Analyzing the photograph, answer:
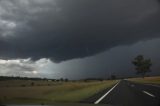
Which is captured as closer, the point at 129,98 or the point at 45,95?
the point at 129,98

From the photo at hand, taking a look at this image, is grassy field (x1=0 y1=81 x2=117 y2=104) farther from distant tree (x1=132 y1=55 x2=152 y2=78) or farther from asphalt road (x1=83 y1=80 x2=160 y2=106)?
distant tree (x1=132 y1=55 x2=152 y2=78)

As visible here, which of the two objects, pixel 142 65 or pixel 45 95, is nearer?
pixel 45 95

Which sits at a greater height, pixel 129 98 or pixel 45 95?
pixel 45 95

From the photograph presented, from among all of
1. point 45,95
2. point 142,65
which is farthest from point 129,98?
point 142,65

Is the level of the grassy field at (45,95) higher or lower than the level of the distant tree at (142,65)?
lower

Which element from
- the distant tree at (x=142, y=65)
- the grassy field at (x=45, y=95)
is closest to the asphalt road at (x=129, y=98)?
the grassy field at (x=45, y=95)

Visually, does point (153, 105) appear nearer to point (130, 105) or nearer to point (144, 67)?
point (130, 105)

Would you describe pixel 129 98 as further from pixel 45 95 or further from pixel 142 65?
pixel 142 65

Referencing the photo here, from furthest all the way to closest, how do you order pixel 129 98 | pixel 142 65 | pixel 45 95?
1. pixel 142 65
2. pixel 45 95
3. pixel 129 98

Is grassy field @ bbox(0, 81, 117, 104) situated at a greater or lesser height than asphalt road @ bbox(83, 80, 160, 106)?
greater

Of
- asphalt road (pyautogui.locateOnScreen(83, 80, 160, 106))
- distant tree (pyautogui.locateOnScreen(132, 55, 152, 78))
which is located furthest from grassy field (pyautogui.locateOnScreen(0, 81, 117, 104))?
distant tree (pyautogui.locateOnScreen(132, 55, 152, 78))

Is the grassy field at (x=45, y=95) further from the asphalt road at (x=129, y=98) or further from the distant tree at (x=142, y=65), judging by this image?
the distant tree at (x=142, y=65)

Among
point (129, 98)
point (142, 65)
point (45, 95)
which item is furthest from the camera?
point (142, 65)

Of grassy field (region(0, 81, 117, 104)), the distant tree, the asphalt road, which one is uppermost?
the distant tree
